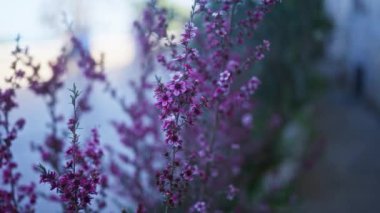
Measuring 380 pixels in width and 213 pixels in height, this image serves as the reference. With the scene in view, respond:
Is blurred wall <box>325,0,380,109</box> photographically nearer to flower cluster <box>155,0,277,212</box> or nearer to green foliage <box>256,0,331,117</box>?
green foliage <box>256,0,331,117</box>

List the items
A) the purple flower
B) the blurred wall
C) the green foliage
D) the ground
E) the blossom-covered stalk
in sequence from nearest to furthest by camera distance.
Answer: the purple flower, the blossom-covered stalk, the ground, the green foliage, the blurred wall

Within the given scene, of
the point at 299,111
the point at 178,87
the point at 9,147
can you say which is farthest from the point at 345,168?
the point at 178,87

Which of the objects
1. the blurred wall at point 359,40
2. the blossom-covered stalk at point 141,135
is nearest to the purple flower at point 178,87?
the blossom-covered stalk at point 141,135

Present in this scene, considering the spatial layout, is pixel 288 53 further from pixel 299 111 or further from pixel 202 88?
pixel 202 88

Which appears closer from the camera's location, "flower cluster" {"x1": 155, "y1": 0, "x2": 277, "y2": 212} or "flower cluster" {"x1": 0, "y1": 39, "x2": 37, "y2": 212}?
"flower cluster" {"x1": 155, "y1": 0, "x2": 277, "y2": 212}

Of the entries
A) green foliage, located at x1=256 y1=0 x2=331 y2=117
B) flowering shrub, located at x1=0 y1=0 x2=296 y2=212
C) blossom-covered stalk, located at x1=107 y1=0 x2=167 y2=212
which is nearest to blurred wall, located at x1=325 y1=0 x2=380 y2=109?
green foliage, located at x1=256 y1=0 x2=331 y2=117

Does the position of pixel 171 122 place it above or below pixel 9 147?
below

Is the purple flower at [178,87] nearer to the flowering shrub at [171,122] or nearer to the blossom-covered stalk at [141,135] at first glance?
the flowering shrub at [171,122]
